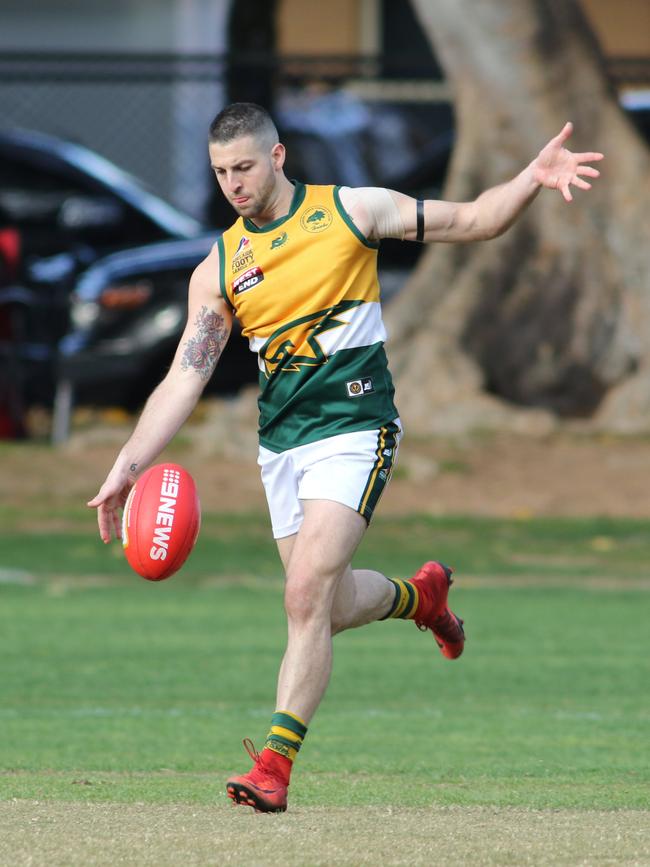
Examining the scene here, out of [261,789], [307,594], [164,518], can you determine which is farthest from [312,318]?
[261,789]

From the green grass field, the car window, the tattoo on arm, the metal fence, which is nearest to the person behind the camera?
the tattoo on arm

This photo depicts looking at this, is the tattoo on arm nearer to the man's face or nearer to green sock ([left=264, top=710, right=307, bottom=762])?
the man's face

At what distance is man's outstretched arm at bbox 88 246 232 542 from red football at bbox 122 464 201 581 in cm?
7

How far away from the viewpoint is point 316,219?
7012 millimetres

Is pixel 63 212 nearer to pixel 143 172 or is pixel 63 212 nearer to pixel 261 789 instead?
pixel 143 172

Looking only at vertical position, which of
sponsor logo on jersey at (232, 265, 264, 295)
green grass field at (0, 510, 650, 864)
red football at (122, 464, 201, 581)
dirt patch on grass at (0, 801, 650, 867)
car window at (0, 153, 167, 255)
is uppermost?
car window at (0, 153, 167, 255)

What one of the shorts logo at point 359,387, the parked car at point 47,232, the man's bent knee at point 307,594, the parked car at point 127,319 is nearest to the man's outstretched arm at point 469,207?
the shorts logo at point 359,387

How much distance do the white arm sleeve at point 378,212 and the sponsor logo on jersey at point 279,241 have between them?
0.25m

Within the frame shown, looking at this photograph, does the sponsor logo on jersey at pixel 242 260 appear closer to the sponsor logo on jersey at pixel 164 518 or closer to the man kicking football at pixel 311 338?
the man kicking football at pixel 311 338

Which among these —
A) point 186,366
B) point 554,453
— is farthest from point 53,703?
point 554,453

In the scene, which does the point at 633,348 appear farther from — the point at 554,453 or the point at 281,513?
the point at 281,513

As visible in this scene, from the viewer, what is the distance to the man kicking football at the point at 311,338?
6.80 metres

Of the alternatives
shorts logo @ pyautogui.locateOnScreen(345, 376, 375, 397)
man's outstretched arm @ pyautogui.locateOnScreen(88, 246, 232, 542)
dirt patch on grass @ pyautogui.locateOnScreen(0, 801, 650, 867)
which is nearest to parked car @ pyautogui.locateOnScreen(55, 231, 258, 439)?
man's outstretched arm @ pyautogui.locateOnScreen(88, 246, 232, 542)

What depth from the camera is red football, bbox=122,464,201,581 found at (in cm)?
688
